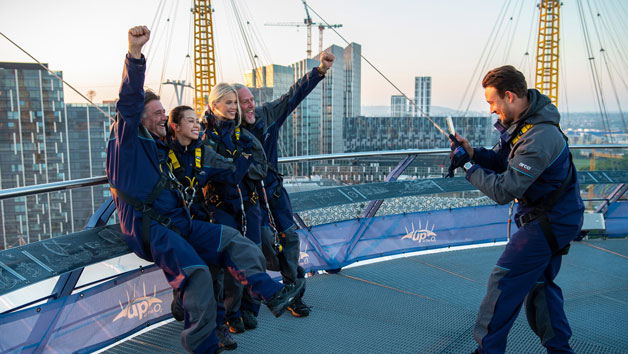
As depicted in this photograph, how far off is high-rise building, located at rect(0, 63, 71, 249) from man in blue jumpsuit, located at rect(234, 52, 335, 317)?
6338cm

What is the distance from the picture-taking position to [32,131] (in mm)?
58531

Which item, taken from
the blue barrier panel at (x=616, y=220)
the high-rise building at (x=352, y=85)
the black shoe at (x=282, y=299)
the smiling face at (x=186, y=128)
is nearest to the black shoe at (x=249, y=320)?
the black shoe at (x=282, y=299)

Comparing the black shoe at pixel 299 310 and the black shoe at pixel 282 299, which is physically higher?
the black shoe at pixel 282 299

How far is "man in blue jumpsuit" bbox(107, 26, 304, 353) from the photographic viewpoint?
210 cm

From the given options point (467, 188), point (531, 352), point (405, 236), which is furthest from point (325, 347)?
point (467, 188)

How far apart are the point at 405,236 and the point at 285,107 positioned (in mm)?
1755

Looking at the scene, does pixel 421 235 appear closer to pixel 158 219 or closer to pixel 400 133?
pixel 158 219

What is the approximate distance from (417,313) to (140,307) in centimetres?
169

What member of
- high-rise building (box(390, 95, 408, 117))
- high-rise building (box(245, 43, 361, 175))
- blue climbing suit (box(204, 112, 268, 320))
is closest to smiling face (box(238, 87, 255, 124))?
Result: blue climbing suit (box(204, 112, 268, 320))

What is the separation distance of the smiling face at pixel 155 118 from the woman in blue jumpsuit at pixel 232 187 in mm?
338

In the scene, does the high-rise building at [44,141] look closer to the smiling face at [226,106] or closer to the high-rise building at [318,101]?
the high-rise building at [318,101]

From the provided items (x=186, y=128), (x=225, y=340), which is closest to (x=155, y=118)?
(x=186, y=128)

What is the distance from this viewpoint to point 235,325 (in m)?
2.73

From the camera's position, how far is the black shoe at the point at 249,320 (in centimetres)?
279
